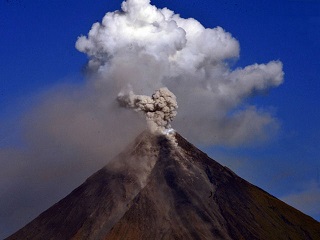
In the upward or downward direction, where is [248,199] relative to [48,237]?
upward

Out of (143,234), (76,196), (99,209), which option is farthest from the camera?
(76,196)

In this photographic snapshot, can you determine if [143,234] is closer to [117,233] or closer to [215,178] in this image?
[117,233]

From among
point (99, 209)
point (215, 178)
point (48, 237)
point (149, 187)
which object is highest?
point (215, 178)

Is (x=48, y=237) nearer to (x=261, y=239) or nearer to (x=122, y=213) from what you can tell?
(x=122, y=213)

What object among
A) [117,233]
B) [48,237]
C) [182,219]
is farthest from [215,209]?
[48,237]

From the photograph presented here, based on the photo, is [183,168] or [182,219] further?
[183,168]

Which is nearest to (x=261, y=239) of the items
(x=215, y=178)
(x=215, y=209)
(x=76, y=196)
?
(x=215, y=209)

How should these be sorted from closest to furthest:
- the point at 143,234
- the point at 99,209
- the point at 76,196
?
the point at 143,234 → the point at 99,209 → the point at 76,196
